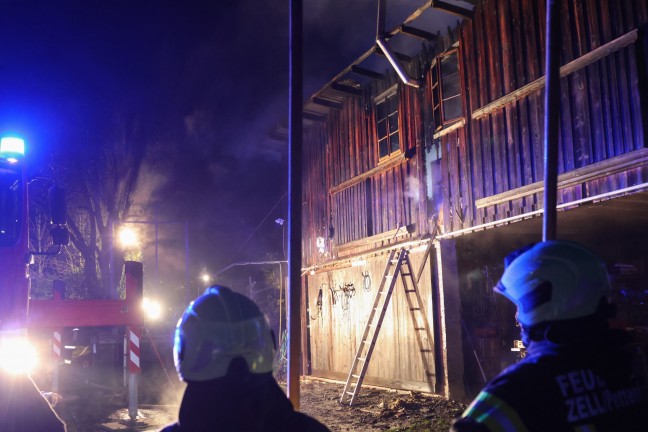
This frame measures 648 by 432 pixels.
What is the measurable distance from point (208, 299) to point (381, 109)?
12640mm

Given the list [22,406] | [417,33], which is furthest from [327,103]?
[22,406]

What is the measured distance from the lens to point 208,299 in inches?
82.7

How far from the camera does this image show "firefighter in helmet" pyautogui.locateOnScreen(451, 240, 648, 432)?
5.81 feet

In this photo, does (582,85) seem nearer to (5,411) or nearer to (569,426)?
(569,426)

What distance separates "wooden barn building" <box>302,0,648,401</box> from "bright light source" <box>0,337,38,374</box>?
23.0ft

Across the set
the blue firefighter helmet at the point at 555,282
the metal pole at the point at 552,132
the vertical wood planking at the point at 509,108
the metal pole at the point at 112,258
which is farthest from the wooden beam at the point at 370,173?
the metal pole at the point at 112,258

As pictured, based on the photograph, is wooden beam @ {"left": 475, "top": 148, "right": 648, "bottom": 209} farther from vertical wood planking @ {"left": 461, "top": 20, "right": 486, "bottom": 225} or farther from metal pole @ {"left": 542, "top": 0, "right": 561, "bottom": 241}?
metal pole @ {"left": 542, "top": 0, "right": 561, "bottom": 241}

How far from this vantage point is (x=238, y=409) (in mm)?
→ 1907

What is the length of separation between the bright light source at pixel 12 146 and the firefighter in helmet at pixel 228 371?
21.0 feet

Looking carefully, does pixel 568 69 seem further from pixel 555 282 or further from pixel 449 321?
pixel 555 282

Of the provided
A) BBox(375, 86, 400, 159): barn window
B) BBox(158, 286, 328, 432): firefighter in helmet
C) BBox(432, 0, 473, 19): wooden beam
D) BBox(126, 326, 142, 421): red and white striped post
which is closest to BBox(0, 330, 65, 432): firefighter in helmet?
BBox(126, 326, 142, 421): red and white striped post

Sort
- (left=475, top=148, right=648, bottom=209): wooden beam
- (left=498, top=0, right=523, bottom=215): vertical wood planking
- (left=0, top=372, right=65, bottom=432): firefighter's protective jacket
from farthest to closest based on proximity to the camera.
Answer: (left=498, top=0, right=523, bottom=215): vertical wood planking → (left=475, top=148, right=648, bottom=209): wooden beam → (left=0, top=372, right=65, bottom=432): firefighter's protective jacket

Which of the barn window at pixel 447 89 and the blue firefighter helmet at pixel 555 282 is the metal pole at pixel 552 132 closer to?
the blue firefighter helmet at pixel 555 282

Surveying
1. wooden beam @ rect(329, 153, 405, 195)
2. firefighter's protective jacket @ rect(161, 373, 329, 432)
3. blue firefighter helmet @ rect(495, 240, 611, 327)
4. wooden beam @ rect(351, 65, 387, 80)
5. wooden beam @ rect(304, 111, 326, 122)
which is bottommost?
firefighter's protective jacket @ rect(161, 373, 329, 432)
